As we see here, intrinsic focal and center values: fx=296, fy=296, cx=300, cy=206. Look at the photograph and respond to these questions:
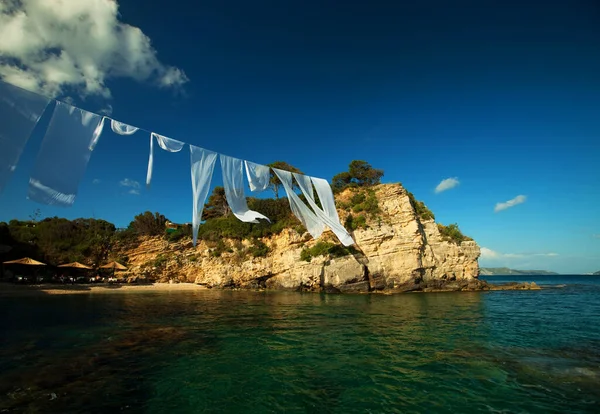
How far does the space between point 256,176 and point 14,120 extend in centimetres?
607

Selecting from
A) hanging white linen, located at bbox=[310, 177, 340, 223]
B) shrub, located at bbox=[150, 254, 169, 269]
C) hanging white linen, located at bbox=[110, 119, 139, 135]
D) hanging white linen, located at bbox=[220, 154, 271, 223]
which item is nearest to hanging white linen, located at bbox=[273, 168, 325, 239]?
hanging white linen, located at bbox=[310, 177, 340, 223]

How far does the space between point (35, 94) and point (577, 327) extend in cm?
1721

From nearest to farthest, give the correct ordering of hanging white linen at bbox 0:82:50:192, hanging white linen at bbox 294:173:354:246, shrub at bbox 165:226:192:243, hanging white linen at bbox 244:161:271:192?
hanging white linen at bbox 0:82:50:192, hanging white linen at bbox 244:161:271:192, hanging white linen at bbox 294:173:354:246, shrub at bbox 165:226:192:243

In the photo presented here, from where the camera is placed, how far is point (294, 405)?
4.59m

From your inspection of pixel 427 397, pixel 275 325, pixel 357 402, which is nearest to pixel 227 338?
pixel 275 325

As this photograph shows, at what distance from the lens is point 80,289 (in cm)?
2412

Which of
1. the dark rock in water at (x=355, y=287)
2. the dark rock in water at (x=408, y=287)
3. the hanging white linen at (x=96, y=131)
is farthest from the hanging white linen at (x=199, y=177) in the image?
the dark rock in water at (x=408, y=287)

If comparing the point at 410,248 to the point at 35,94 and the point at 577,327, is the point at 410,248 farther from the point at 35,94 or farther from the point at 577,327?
the point at 35,94

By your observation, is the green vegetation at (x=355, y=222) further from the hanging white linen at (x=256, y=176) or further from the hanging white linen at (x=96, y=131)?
the hanging white linen at (x=96, y=131)

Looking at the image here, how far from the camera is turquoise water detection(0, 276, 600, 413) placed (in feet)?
15.3

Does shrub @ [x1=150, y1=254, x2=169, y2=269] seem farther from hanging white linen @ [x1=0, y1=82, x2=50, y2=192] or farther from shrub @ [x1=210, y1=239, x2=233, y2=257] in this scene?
hanging white linen @ [x1=0, y1=82, x2=50, y2=192]

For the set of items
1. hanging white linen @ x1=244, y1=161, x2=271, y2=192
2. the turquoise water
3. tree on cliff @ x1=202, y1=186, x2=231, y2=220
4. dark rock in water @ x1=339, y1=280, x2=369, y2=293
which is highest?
tree on cliff @ x1=202, y1=186, x2=231, y2=220

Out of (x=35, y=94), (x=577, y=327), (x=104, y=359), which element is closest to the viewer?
(x=35, y=94)

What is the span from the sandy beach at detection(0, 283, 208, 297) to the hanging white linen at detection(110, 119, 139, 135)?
69.4 feet
